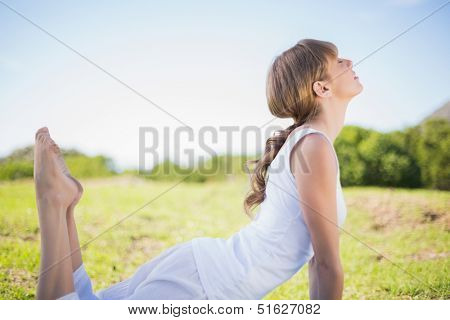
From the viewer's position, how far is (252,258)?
5.78 ft

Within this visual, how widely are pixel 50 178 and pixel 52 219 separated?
19 centimetres

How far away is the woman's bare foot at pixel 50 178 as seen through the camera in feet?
6.03

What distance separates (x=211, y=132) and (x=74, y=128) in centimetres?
164

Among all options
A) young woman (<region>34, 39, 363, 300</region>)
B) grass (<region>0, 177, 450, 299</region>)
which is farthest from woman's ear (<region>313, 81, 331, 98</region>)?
grass (<region>0, 177, 450, 299</region>)

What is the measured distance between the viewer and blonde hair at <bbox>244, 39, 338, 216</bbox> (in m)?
2.00

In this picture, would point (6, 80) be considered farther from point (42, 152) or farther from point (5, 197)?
point (42, 152)

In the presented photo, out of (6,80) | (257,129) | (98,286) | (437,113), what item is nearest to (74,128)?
(6,80)

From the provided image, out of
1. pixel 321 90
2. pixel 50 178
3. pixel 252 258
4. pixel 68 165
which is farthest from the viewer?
pixel 68 165

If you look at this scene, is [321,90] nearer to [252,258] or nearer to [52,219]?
[252,258]

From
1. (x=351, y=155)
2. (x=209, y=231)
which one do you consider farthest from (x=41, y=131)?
(x=351, y=155)

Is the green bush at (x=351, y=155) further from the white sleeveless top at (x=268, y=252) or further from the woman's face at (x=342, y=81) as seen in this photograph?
the white sleeveless top at (x=268, y=252)

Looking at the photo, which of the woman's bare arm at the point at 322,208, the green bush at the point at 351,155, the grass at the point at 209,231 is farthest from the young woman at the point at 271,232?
the green bush at the point at 351,155

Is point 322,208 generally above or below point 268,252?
above

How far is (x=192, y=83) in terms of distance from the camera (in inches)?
200
